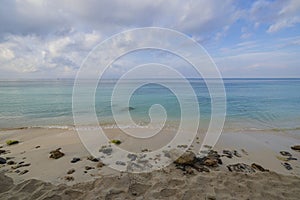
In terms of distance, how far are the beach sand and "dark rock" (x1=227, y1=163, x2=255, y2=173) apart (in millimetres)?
165

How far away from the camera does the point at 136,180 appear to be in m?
4.60

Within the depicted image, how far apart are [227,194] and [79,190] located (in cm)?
329

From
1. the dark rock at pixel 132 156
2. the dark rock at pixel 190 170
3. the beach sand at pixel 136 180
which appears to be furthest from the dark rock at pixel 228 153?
the dark rock at pixel 132 156

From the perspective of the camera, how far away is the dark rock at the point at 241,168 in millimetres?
5383

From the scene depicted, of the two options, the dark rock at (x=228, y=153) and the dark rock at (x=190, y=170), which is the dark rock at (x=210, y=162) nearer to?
the dark rock at (x=190, y=170)

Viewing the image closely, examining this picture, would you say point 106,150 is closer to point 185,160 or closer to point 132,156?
point 132,156

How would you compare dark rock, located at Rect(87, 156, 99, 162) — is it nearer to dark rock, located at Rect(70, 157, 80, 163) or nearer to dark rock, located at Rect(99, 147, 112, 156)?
dark rock, located at Rect(70, 157, 80, 163)

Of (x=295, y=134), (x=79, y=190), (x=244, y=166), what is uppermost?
(x=79, y=190)

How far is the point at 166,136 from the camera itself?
30.5ft

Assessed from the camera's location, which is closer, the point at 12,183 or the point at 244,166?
the point at 12,183

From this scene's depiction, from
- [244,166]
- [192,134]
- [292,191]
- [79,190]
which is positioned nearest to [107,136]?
[192,134]

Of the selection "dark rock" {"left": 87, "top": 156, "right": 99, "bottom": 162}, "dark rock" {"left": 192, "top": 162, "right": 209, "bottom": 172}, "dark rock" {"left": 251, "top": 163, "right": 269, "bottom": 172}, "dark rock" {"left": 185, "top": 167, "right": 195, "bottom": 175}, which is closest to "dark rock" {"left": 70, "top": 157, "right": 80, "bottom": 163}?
"dark rock" {"left": 87, "top": 156, "right": 99, "bottom": 162}

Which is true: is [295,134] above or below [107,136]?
below

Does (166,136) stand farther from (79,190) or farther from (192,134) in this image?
(79,190)
